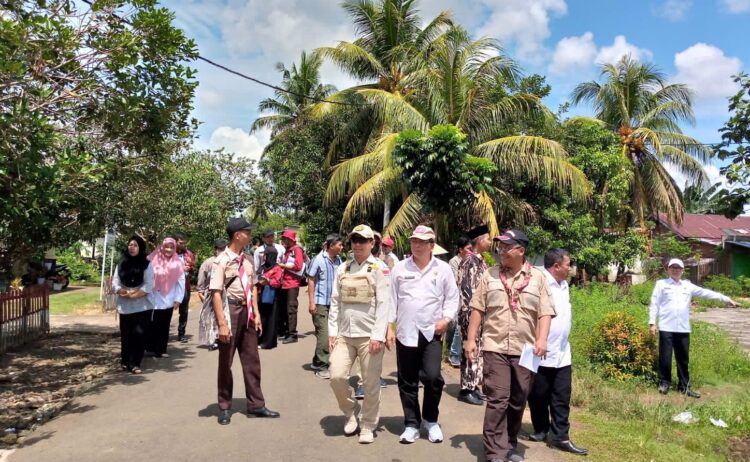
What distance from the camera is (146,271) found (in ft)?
25.4

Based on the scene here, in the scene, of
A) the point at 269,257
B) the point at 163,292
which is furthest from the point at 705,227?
the point at 163,292

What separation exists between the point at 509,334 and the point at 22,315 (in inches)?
347

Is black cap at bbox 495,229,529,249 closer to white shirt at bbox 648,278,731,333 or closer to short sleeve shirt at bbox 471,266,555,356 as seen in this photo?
short sleeve shirt at bbox 471,266,555,356

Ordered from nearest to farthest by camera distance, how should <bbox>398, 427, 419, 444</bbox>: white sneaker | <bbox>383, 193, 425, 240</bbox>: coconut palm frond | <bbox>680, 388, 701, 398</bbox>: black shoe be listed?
1. <bbox>398, 427, 419, 444</bbox>: white sneaker
2. <bbox>680, 388, 701, 398</bbox>: black shoe
3. <bbox>383, 193, 425, 240</bbox>: coconut palm frond

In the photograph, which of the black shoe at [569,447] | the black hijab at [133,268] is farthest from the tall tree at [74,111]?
the black shoe at [569,447]

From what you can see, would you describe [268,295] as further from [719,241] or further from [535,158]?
[719,241]

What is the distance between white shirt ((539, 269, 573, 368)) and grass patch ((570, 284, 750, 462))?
775 mm

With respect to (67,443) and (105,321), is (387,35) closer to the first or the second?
(105,321)

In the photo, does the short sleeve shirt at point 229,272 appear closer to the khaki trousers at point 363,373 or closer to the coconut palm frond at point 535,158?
the khaki trousers at point 363,373

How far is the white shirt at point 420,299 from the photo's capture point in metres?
4.98

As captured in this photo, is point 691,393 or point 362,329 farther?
point 691,393

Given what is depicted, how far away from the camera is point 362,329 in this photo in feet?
16.4

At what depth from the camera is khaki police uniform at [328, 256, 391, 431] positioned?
493 centimetres

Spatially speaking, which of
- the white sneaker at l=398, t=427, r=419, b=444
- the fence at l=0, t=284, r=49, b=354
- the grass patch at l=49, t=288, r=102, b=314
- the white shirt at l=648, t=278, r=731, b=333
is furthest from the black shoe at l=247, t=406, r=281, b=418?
the grass patch at l=49, t=288, r=102, b=314
